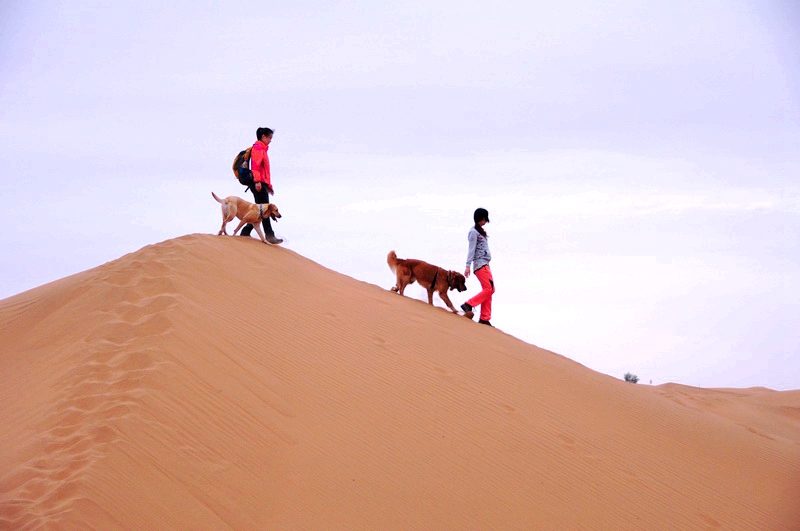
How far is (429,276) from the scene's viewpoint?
11484mm

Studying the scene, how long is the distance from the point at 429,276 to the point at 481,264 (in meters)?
0.85

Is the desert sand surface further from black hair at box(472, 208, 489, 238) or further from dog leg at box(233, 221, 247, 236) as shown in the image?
black hair at box(472, 208, 489, 238)

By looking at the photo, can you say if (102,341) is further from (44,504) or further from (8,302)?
(8,302)

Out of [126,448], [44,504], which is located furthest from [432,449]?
[44,504]

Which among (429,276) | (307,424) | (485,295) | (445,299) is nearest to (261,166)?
(429,276)

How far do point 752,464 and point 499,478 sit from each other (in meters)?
4.20

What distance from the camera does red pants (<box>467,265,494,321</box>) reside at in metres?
11.4

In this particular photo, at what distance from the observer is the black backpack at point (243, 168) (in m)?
10.8

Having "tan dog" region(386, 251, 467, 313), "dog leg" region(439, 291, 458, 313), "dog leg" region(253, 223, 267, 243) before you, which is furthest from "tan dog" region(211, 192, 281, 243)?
"dog leg" region(439, 291, 458, 313)

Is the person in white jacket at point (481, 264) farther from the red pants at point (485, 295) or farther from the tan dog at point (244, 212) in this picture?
the tan dog at point (244, 212)

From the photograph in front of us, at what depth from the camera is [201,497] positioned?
5.56m

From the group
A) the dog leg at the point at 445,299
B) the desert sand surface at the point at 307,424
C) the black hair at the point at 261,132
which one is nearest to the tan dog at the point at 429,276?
the dog leg at the point at 445,299

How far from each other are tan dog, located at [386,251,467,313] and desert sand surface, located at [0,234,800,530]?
1.13m

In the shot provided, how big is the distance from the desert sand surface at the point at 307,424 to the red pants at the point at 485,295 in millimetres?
1001
